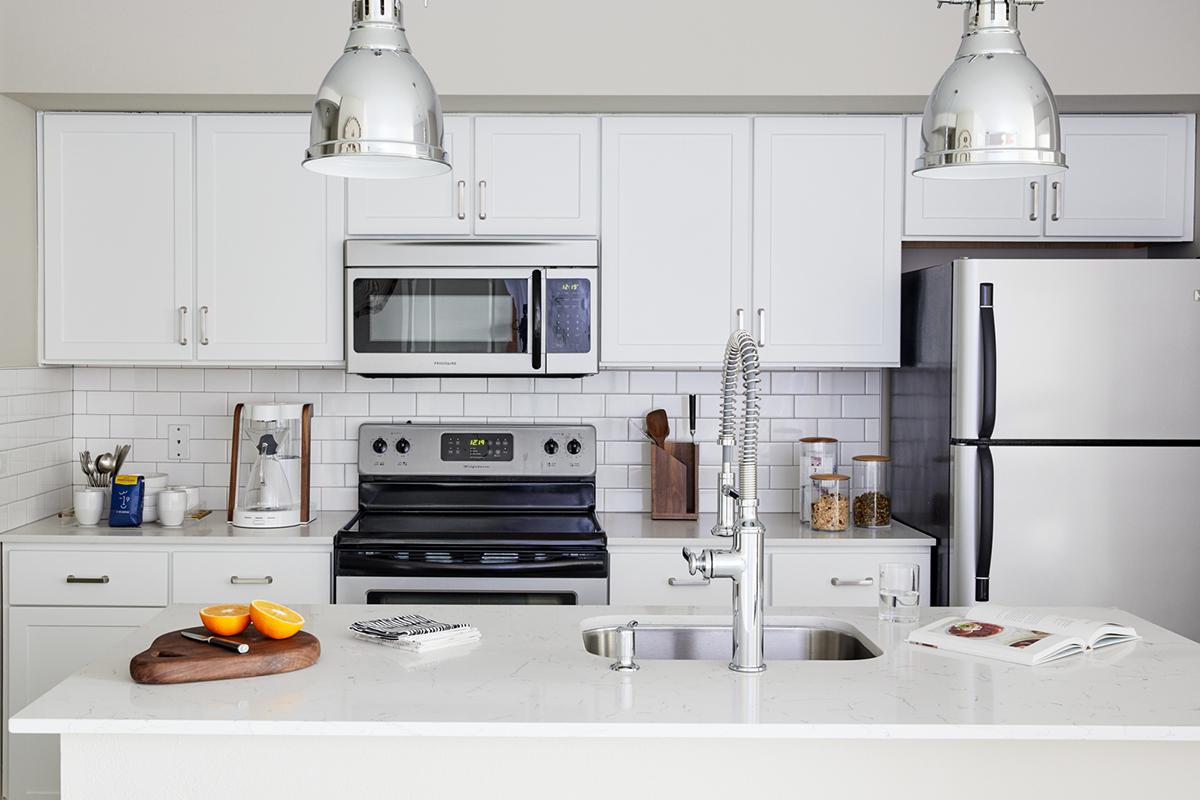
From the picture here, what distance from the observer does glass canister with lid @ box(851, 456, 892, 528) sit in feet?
12.4

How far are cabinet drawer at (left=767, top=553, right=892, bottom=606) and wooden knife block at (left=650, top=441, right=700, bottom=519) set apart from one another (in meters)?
0.47

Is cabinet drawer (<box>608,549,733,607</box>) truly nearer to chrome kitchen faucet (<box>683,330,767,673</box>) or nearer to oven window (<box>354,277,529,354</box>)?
oven window (<box>354,277,529,354</box>)

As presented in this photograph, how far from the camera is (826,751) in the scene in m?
1.86

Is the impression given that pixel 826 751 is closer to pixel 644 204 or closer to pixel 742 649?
pixel 742 649

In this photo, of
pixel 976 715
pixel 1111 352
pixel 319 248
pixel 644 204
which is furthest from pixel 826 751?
pixel 319 248

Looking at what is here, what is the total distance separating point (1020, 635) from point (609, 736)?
954 mm

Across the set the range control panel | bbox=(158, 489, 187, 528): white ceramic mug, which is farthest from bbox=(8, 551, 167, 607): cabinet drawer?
the range control panel

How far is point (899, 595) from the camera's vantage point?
7.80 ft

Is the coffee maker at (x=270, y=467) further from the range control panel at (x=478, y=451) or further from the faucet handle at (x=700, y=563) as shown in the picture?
the faucet handle at (x=700, y=563)

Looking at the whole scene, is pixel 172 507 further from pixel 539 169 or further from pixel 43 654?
pixel 539 169

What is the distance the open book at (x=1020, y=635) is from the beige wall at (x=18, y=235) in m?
2.99

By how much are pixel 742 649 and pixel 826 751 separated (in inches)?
10.0

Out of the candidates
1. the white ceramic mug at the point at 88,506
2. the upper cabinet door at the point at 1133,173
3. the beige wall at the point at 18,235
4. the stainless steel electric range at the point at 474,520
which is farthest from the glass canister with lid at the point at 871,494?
the beige wall at the point at 18,235

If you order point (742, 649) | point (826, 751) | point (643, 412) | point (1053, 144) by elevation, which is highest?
point (1053, 144)
